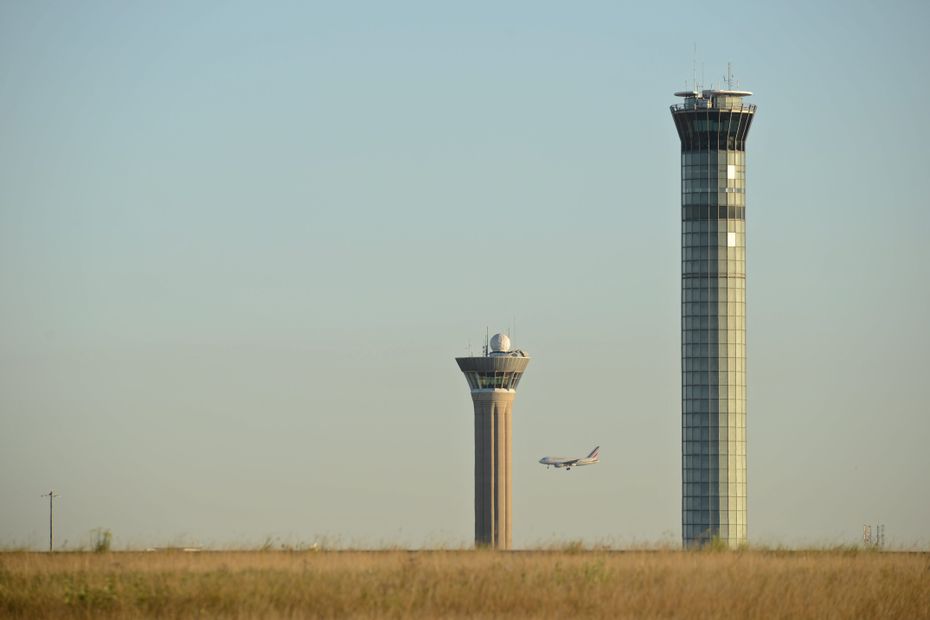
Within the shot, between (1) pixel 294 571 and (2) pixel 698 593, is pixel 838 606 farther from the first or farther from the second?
(1) pixel 294 571

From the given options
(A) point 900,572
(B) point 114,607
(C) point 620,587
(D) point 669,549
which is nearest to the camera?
(B) point 114,607

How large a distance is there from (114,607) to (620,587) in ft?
53.8

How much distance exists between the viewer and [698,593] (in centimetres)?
5694

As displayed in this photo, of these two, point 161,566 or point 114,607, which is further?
point 161,566

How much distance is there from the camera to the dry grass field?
176 ft

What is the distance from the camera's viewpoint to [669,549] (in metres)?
68.6

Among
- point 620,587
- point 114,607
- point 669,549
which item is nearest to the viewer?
point 114,607

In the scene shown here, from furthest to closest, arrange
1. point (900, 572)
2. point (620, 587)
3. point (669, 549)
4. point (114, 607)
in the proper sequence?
point (669, 549) → point (900, 572) → point (620, 587) → point (114, 607)

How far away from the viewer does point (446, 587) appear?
55375mm

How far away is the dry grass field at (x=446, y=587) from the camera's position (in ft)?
176

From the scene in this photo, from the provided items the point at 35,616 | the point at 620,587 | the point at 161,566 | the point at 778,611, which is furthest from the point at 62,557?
the point at 778,611

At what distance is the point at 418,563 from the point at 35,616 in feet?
44.6

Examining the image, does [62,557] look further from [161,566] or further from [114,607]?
[114,607]

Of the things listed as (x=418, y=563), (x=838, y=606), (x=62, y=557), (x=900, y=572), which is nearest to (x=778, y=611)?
(x=838, y=606)
